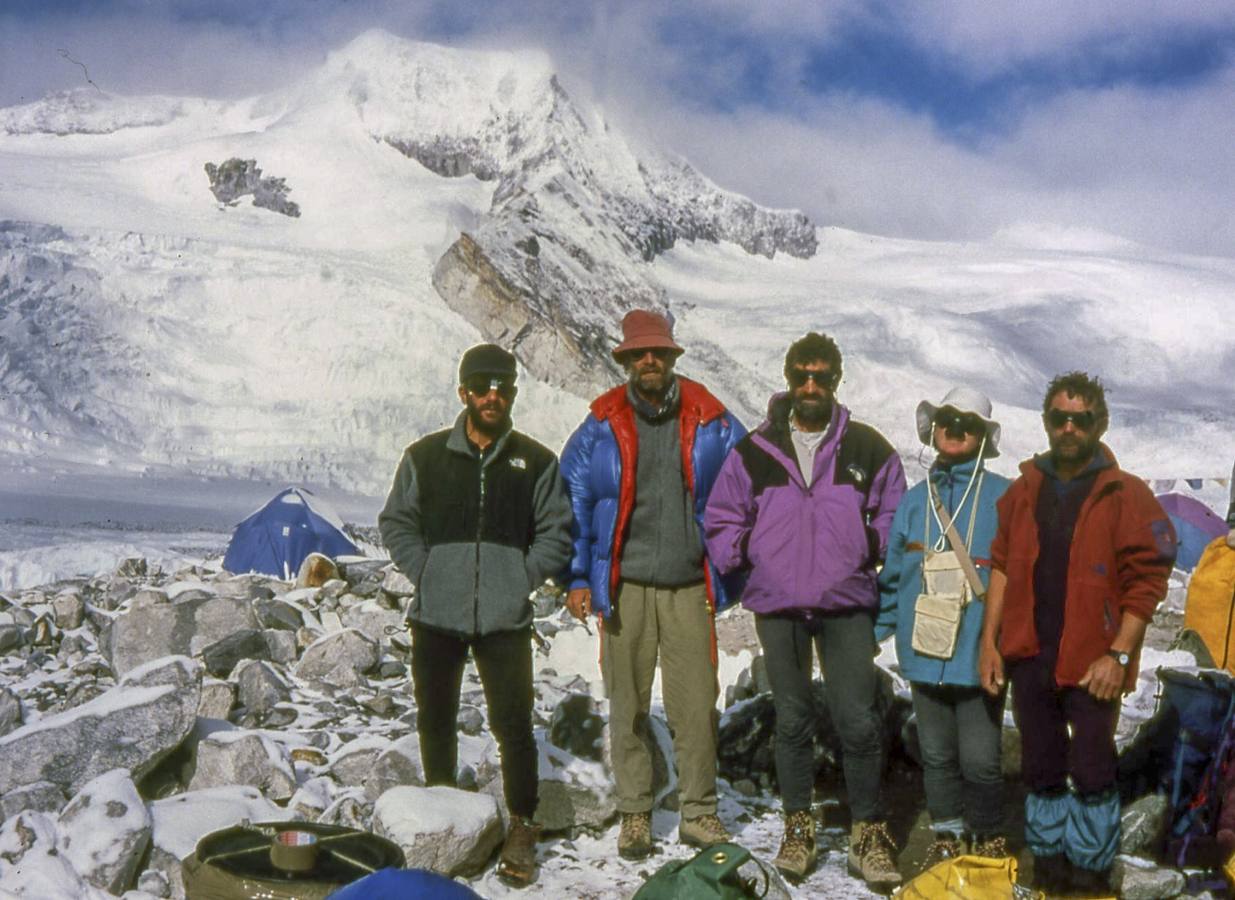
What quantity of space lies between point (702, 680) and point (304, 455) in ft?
68.3

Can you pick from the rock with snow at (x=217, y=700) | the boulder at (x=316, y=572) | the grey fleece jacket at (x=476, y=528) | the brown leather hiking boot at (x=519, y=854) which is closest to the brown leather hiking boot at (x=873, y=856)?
the brown leather hiking boot at (x=519, y=854)

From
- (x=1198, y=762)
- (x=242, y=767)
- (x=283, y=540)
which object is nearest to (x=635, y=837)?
(x=242, y=767)

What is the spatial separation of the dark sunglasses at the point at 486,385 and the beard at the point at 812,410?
95 cm

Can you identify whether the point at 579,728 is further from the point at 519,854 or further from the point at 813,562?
the point at 813,562

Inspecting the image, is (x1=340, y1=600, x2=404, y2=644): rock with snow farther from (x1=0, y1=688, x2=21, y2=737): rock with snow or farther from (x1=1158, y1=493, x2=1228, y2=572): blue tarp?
(x1=1158, y1=493, x2=1228, y2=572): blue tarp

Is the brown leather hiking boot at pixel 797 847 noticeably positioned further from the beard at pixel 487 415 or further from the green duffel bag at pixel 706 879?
the beard at pixel 487 415

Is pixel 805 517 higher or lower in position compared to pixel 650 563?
higher

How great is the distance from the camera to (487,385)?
391 centimetres

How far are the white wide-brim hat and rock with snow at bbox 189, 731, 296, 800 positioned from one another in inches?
105

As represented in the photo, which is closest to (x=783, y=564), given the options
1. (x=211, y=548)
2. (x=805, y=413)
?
(x=805, y=413)

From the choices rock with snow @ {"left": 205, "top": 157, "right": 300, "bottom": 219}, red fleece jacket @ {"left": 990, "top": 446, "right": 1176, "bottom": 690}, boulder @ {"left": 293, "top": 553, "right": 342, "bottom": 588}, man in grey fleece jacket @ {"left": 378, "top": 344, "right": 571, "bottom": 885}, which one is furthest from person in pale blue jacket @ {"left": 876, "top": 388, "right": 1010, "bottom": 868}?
rock with snow @ {"left": 205, "top": 157, "right": 300, "bottom": 219}

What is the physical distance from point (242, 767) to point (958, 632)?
2.66m

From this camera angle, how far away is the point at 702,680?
401 cm

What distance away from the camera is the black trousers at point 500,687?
3914mm
